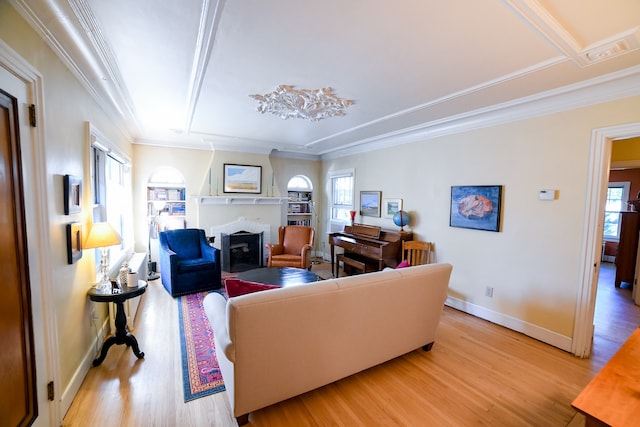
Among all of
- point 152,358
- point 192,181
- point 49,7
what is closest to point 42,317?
point 152,358

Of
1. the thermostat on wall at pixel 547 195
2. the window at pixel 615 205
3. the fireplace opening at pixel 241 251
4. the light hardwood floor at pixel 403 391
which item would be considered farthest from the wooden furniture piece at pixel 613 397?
the window at pixel 615 205

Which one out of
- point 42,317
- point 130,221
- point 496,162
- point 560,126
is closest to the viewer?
point 42,317

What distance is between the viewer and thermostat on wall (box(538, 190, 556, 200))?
2.70 meters

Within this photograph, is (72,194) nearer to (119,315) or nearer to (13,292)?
(13,292)

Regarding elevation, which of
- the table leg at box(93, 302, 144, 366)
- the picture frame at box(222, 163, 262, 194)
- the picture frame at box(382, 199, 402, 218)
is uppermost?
the picture frame at box(222, 163, 262, 194)

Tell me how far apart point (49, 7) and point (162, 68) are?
2.57 feet

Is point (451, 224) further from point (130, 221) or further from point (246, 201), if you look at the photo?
point (130, 221)

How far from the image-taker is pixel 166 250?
12.8 ft

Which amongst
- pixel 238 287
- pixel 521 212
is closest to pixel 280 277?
pixel 238 287

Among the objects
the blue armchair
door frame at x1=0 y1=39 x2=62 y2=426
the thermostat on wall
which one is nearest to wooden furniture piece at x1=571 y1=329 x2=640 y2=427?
the thermostat on wall

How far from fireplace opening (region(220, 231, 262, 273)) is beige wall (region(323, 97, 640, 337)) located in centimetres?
327

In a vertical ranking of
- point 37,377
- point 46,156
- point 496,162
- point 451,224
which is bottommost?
point 37,377

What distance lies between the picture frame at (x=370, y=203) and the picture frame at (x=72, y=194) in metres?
4.01

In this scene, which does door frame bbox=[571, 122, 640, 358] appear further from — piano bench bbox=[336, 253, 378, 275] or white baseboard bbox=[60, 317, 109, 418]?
white baseboard bbox=[60, 317, 109, 418]
